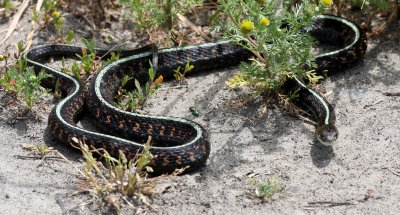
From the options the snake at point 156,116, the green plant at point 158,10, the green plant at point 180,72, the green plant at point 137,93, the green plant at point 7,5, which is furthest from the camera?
the green plant at point 7,5

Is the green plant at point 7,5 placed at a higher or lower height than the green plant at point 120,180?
higher

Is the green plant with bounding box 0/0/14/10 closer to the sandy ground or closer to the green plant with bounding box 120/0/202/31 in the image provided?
the green plant with bounding box 120/0/202/31

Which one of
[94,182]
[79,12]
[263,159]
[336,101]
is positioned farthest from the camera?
[79,12]

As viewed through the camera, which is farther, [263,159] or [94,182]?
[263,159]

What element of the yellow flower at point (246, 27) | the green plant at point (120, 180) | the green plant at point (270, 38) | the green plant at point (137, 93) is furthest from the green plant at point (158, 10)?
the green plant at point (120, 180)

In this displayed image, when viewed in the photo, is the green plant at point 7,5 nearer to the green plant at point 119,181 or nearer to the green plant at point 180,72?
the green plant at point 180,72

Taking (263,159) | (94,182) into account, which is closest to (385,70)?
(263,159)

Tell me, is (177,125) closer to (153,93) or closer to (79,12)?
(153,93)
